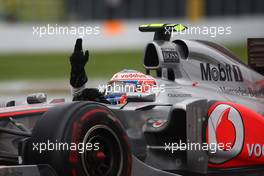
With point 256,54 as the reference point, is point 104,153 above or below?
below

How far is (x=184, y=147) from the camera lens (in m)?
6.55

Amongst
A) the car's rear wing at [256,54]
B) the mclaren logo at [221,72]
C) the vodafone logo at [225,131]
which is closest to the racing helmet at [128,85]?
the mclaren logo at [221,72]

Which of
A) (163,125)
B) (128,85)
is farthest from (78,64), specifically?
(163,125)

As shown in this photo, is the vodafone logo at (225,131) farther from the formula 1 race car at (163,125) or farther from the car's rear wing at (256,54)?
the car's rear wing at (256,54)

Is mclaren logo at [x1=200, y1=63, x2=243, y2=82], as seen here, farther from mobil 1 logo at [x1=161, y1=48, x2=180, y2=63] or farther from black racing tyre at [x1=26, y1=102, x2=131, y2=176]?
black racing tyre at [x1=26, y1=102, x2=131, y2=176]

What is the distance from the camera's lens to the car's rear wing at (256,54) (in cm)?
816

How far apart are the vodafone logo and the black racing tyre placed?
0.99m

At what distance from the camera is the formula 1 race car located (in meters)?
5.58

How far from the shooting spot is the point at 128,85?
724 cm

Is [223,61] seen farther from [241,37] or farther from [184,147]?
[241,37]

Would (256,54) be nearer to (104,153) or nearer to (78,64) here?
(78,64)

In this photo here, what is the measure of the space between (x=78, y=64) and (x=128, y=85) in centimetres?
55

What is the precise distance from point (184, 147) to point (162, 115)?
0.41 meters

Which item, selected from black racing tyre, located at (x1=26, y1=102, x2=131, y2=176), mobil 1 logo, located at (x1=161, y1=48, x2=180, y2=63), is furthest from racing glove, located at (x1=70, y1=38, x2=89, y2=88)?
black racing tyre, located at (x1=26, y1=102, x2=131, y2=176)
